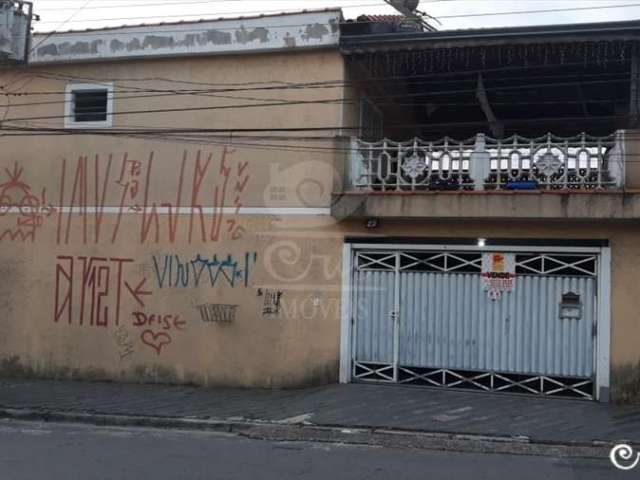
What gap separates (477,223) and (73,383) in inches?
274

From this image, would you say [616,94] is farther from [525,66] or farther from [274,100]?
[274,100]

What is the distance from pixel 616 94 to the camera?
13.3 meters

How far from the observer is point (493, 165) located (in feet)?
37.7

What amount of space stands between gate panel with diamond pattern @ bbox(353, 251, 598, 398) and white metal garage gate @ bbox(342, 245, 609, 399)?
0.05 feet

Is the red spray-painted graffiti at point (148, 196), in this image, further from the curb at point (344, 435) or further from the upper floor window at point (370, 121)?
the curb at point (344, 435)

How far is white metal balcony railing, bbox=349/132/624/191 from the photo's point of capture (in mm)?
10367

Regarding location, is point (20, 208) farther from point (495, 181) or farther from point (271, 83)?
point (495, 181)

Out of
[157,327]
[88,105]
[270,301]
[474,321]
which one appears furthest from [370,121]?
[157,327]

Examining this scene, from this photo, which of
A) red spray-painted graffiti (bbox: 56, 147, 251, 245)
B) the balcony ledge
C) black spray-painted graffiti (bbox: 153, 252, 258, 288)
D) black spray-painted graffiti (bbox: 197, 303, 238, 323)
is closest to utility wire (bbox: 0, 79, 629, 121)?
red spray-painted graffiti (bbox: 56, 147, 251, 245)

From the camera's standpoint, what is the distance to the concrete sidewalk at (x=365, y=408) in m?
8.74

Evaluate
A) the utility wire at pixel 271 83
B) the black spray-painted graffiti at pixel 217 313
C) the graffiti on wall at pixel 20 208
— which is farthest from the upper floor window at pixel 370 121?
the graffiti on wall at pixel 20 208

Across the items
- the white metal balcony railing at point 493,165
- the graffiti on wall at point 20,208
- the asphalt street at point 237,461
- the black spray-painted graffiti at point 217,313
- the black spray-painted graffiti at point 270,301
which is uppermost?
the white metal balcony railing at point 493,165

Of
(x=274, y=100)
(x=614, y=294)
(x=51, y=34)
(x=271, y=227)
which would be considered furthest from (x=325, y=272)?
(x=51, y=34)

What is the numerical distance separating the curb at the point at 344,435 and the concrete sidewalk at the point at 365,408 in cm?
10
